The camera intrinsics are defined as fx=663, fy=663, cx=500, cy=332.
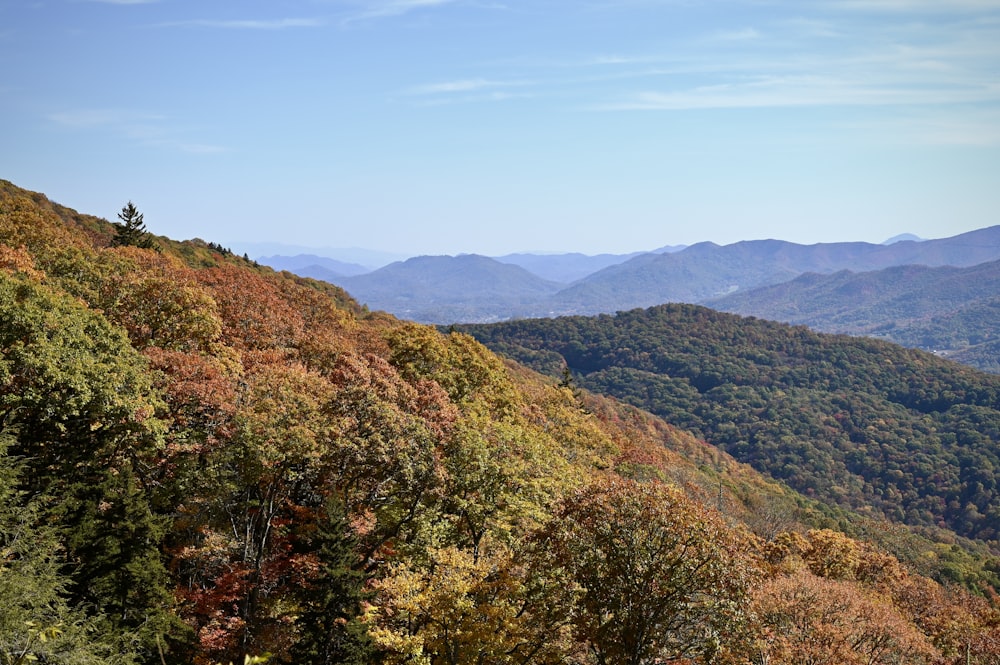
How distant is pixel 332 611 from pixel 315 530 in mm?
2947

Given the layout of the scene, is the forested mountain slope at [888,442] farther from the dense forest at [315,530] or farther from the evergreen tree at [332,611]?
the evergreen tree at [332,611]

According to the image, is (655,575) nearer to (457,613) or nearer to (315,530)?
(457,613)

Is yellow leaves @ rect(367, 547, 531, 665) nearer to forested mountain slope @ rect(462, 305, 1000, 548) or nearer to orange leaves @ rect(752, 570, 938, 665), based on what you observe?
orange leaves @ rect(752, 570, 938, 665)

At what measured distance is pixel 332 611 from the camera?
16750 mm

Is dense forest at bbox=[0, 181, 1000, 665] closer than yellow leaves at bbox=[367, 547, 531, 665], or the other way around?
dense forest at bbox=[0, 181, 1000, 665]

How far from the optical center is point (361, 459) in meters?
18.8

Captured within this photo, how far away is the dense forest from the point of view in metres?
14.2

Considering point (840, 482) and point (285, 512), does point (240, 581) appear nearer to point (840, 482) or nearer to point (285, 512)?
point (285, 512)

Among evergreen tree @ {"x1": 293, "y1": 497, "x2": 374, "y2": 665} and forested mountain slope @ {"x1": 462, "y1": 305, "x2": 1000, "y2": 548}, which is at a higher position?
evergreen tree @ {"x1": 293, "y1": 497, "x2": 374, "y2": 665}

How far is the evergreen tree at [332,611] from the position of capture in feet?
54.5

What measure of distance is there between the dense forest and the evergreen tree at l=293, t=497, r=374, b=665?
67 millimetres

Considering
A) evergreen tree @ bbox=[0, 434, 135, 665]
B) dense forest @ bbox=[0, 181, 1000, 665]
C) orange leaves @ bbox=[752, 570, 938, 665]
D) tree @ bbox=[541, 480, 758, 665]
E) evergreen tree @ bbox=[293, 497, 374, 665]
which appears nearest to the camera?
evergreen tree @ bbox=[0, 434, 135, 665]

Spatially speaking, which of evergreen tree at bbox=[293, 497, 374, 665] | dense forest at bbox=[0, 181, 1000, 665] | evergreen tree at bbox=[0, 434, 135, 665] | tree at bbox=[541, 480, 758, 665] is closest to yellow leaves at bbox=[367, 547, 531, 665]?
dense forest at bbox=[0, 181, 1000, 665]

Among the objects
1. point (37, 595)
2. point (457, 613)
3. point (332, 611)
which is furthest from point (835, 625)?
point (37, 595)
